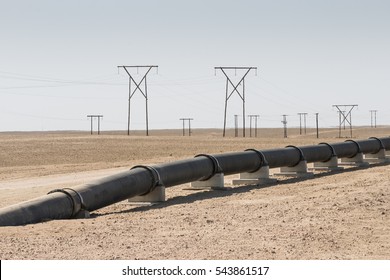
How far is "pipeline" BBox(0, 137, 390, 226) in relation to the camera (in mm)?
15625

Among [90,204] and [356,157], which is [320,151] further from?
[90,204]

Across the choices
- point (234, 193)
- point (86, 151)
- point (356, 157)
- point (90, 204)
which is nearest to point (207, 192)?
point (234, 193)

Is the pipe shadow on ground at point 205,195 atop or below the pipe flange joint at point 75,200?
below

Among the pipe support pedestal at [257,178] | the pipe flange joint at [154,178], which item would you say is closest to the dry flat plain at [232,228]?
the pipe flange joint at [154,178]

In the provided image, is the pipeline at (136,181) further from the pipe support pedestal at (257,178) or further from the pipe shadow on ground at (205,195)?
the pipe shadow on ground at (205,195)

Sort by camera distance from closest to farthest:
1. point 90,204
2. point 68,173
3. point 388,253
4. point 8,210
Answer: point 388,253 < point 8,210 < point 90,204 < point 68,173

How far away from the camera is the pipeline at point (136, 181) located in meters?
15.6

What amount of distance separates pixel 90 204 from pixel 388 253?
7.37 meters

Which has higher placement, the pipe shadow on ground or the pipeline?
the pipeline

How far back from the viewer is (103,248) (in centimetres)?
1163

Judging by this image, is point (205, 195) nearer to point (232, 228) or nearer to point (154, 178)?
point (154, 178)

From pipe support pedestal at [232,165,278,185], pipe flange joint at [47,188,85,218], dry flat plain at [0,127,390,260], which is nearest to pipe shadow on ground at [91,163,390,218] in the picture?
dry flat plain at [0,127,390,260]

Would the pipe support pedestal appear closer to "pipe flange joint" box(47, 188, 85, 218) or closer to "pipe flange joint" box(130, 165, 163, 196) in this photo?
"pipe flange joint" box(130, 165, 163, 196)

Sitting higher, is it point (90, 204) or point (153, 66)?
point (153, 66)
